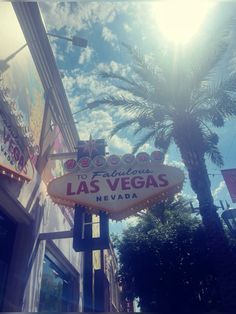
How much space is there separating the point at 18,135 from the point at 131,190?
11.2ft

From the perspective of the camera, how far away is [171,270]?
497 inches

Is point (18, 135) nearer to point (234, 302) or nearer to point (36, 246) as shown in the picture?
point (36, 246)

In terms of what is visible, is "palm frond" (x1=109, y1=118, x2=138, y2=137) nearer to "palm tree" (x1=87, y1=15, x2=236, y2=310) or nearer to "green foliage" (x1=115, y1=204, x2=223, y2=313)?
"palm tree" (x1=87, y1=15, x2=236, y2=310)

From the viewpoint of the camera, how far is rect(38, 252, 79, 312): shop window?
8.76 m

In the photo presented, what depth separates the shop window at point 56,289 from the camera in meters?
8.76

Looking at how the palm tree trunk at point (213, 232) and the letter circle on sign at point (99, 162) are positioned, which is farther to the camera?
the palm tree trunk at point (213, 232)

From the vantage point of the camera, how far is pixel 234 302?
8.44 meters

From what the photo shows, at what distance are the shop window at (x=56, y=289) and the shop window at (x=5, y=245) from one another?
6.72 feet

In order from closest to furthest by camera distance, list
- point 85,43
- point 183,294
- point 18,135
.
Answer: point 18,135 < point 85,43 < point 183,294

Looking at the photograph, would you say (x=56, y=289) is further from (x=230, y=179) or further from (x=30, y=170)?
(x=230, y=179)

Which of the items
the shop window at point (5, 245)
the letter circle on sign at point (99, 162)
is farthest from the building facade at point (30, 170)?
the letter circle on sign at point (99, 162)

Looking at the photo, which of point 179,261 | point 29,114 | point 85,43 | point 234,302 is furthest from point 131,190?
point 179,261

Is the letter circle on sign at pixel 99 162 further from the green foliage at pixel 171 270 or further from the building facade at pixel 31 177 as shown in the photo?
the green foliage at pixel 171 270

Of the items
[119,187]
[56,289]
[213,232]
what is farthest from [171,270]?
[119,187]
